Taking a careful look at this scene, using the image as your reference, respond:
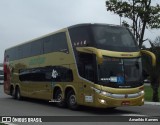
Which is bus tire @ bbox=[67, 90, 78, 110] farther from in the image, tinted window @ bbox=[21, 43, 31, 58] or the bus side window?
tinted window @ bbox=[21, 43, 31, 58]

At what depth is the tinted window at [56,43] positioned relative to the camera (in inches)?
828

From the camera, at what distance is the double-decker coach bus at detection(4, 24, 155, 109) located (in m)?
18.1

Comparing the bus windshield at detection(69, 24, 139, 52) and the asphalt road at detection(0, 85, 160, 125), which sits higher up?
the bus windshield at detection(69, 24, 139, 52)

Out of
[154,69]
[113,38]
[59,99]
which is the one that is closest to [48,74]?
[59,99]

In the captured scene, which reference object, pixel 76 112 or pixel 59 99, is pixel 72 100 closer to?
pixel 76 112

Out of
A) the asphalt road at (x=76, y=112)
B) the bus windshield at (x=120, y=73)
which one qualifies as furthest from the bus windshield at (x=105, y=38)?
the asphalt road at (x=76, y=112)

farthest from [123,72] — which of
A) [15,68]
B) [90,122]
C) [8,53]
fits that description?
[8,53]

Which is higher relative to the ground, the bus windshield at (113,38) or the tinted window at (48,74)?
the bus windshield at (113,38)

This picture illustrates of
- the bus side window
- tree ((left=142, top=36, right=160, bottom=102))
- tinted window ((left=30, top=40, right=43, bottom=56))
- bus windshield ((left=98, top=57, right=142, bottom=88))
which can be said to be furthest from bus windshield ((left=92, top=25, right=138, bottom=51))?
tinted window ((left=30, top=40, right=43, bottom=56))

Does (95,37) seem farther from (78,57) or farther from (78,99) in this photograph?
(78,99)

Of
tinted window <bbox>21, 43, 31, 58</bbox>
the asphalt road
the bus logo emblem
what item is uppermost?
tinted window <bbox>21, 43, 31, 58</bbox>

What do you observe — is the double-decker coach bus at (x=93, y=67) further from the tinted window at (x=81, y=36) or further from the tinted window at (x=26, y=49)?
the tinted window at (x=26, y=49)

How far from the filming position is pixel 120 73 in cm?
1839

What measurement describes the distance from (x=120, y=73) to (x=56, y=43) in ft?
16.0
